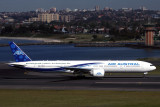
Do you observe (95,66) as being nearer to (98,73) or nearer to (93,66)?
(93,66)

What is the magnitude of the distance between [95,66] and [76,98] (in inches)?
768

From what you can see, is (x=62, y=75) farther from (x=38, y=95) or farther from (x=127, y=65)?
(x=38, y=95)

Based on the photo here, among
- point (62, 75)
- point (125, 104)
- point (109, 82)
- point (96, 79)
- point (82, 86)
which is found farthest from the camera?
point (62, 75)

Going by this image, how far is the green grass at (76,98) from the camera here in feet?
116

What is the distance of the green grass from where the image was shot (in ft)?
116

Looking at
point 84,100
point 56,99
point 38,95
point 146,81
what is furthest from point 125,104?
point 146,81

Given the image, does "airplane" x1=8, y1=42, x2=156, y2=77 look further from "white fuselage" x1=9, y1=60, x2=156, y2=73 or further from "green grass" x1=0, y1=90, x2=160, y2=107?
"green grass" x1=0, y1=90, x2=160, y2=107

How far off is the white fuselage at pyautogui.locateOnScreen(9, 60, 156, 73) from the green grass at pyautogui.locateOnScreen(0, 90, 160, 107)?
13270mm

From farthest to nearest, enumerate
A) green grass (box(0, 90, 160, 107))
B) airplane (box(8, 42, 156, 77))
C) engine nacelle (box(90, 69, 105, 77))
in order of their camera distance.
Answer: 1. airplane (box(8, 42, 156, 77))
2. engine nacelle (box(90, 69, 105, 77))
3. green grass (box(0, 90, 160, 107))

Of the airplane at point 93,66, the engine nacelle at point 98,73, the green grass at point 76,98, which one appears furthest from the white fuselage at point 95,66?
the green grass at point 76,98

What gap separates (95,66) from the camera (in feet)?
192

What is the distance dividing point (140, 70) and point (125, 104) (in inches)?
934

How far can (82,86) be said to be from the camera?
164ft

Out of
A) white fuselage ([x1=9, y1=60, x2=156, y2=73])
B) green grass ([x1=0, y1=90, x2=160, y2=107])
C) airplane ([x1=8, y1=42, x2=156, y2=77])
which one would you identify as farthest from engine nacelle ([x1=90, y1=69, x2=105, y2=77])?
green grass ([x1=0, y1=90, x2=160, y2=107])
